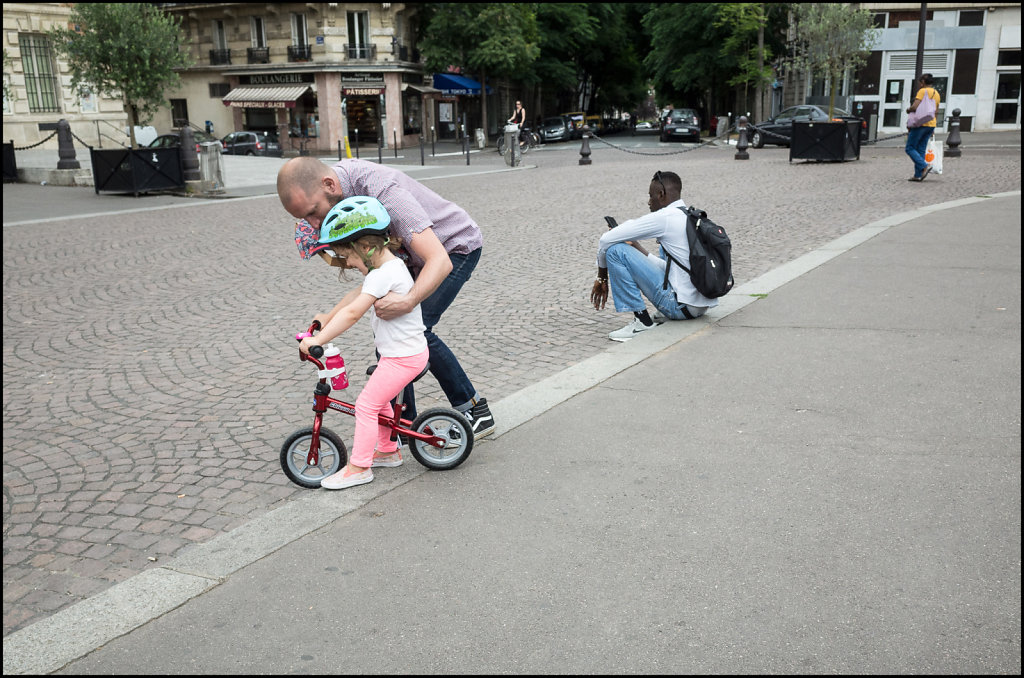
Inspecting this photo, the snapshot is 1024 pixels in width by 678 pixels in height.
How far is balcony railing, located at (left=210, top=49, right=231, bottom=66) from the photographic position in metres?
47.1

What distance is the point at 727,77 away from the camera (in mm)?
43938

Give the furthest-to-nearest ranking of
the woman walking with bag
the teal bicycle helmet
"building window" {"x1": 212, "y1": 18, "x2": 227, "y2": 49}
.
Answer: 1. "building window" {"x1": 212, "y1": 18, "x2": 227, "y2": 49}
2. the woman walking with bag
3. the teal bicycle helmet

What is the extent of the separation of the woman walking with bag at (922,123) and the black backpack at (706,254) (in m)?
10.5

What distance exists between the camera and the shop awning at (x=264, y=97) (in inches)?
1746

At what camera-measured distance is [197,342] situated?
6637mm

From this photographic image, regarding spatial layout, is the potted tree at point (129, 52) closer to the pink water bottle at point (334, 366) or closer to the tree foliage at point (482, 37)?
the pink water bottle at point (334, 366)

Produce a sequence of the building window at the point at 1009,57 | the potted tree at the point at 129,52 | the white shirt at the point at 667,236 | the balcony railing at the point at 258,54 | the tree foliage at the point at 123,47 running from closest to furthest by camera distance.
→ 1. the white shirt at the point at 667,236
2. the potted tree at the point at 129,52
3. the tree foliage at the point at 123,47
4. the building window at the point at 1009,57
5. the balcony railing at the point at 258,54

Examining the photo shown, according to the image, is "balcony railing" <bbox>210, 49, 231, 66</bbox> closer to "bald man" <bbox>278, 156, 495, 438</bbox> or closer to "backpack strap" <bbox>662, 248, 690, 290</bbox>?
"backpack strap" <bbox>662, 248, 690, 290</bbox>

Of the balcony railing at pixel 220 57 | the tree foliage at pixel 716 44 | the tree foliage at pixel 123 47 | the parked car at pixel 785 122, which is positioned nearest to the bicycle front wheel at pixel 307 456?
the tree foliage at pixel 123 47

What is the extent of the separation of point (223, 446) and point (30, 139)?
31290mm

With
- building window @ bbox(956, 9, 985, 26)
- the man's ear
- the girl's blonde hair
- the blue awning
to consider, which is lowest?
the girl's blonde hair

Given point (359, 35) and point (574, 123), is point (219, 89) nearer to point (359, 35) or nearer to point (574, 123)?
point (359, 35)

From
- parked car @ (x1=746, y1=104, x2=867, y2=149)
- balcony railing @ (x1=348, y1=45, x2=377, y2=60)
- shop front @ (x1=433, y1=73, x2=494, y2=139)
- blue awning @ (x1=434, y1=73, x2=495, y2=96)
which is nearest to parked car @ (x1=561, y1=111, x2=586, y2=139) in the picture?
blue awning @ (x1=434, y1=73, x2=495, y2=96)

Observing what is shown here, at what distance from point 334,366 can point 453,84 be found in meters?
46.0
